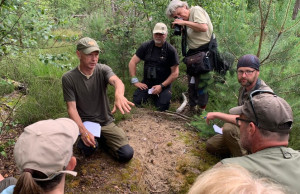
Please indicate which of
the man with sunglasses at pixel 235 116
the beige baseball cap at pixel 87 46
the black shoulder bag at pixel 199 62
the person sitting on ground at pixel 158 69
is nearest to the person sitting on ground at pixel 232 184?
the man with sunglasses at pixel 235 116

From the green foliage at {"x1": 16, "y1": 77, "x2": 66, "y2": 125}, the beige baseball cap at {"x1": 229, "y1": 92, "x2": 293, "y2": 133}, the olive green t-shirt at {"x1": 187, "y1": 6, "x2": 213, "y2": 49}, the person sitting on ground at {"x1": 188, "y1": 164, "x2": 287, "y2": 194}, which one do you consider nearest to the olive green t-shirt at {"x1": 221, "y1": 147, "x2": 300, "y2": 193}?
the beige baseball cap at {"x1": 229, "y1": 92, "x2": 293, "y2": 133}

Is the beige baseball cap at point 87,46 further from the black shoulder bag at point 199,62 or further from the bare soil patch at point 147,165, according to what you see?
the black shoulder bag at point 199,62

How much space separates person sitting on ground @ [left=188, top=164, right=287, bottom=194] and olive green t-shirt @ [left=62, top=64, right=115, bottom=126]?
2304mm

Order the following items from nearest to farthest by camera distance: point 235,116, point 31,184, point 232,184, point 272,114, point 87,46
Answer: point 232,184 → point 31,184 → point 272,114 → point 235,116 → point 87,46

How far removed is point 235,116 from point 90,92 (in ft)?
6.02

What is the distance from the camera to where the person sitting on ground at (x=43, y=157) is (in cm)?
119

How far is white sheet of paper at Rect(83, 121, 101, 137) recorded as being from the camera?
117 inches

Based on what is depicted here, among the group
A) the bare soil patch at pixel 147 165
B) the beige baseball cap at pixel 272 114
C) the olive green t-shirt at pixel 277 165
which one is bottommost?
the bare soil patch at pixel 147 165

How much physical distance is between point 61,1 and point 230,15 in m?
8.76

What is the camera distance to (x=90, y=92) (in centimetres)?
310

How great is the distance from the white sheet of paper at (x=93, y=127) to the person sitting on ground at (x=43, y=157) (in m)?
1.64

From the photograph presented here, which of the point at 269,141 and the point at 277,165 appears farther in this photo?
the point at 269,141

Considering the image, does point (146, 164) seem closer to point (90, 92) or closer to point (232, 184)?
point (90, 92)

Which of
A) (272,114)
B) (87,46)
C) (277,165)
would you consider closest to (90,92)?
(87,46)
